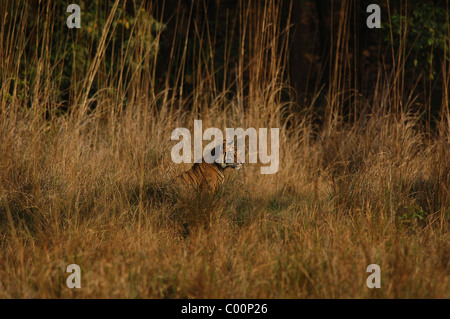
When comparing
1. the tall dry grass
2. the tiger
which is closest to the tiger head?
the tiger

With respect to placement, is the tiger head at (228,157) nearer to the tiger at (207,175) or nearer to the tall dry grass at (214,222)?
the tiger at (207,175)

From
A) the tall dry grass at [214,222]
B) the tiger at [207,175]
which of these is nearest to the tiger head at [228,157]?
the tiger at [207,175]

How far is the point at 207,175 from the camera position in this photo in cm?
335

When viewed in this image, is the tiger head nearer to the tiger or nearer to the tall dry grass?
the tiger

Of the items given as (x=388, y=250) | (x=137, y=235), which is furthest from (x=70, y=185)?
(x=388, y=250)

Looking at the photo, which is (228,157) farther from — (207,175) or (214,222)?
(214,222)

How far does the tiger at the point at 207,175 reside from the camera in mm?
3246

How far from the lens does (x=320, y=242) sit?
8.96ft

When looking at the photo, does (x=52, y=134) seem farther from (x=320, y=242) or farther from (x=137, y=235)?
(x=320, y=242)

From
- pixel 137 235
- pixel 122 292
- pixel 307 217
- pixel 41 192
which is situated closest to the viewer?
pixel 122 292

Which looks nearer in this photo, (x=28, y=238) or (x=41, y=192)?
(x=28, y=238)

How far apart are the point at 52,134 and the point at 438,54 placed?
5618mm

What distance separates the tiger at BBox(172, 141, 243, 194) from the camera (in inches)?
128

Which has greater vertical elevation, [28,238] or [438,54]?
[438,54]
